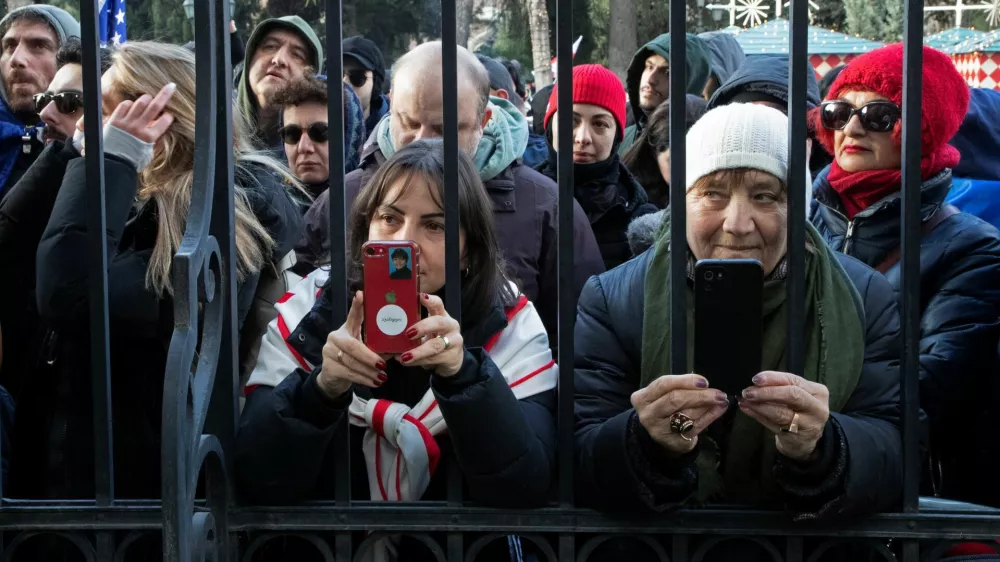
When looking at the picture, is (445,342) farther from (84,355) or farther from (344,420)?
(84,355)

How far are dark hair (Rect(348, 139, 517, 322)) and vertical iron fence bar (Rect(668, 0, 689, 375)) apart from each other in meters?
0.47

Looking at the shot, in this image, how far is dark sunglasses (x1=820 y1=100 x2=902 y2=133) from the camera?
3322 millimetres

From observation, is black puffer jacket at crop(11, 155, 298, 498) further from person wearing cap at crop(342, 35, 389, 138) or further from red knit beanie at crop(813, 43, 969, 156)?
person wearing cap at crop(342, 35, 389, 138)

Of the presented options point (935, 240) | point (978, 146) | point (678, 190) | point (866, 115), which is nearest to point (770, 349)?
point (678, 190)

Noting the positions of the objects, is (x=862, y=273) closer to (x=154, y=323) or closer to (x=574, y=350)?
(x=574, y=350)

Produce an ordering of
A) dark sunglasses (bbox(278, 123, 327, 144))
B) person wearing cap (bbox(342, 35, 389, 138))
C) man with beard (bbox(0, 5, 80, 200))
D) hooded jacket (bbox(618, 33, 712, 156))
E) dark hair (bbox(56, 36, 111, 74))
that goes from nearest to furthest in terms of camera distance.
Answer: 1. dark hair (bbox(56, 36, 111, 74))
2. man with beard (bbox(0, 5, 80, 200))
3. dark sunglasses (bbox(278, 123, 327, 144))
4. hooded jacket (bbox(618, 33, 712, 156))
5. person wearing cap (bbox(342, 35, 389, 138))

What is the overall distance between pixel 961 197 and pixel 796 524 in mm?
2229

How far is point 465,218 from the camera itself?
102 inches

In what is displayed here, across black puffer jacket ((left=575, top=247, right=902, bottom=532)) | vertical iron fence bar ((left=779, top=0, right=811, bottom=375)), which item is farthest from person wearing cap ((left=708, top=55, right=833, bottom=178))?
vertical iron fence bar ((left=779, top=0, right=811, bottom=375))

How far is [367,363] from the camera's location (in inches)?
79.8

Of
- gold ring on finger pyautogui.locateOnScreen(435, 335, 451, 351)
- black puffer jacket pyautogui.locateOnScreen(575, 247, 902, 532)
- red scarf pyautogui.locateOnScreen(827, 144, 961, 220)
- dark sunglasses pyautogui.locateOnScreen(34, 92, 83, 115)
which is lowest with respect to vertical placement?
black puffer jacket pyautogui.locateOnScreen(575, 247, 902, 532)

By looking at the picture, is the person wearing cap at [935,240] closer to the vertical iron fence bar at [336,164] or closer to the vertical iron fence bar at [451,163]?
the vertical iron fence bar at [451,163]

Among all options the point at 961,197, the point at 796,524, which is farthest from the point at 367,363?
the point at 961,197

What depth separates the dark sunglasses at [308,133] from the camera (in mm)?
4523
